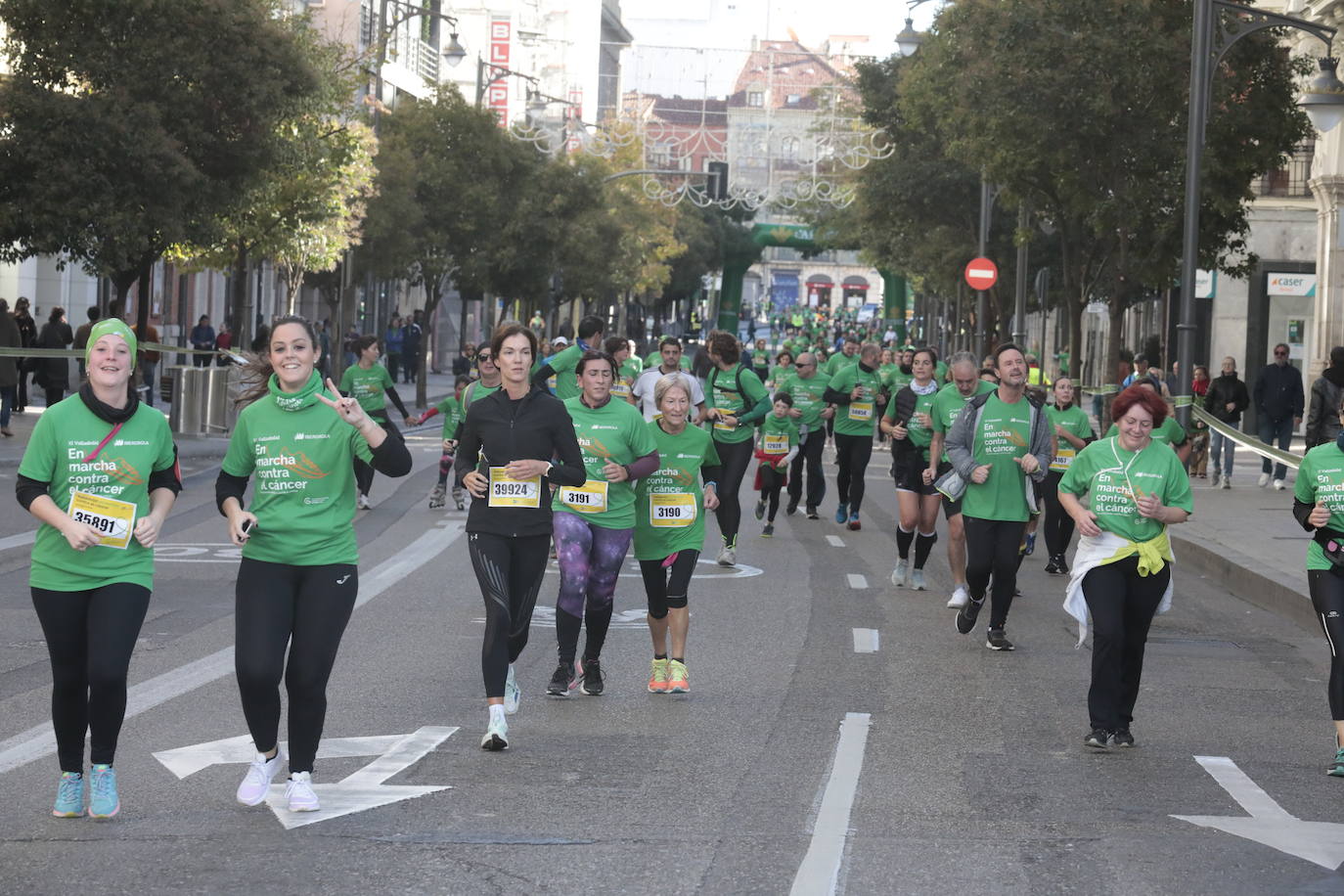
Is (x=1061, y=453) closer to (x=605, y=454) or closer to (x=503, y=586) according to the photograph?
(x=605, y=454)

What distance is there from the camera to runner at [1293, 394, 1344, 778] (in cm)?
869

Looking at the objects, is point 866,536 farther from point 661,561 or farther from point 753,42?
point 753,42

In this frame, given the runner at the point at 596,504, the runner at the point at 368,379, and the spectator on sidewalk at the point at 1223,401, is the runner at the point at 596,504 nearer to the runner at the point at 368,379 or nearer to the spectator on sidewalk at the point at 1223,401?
the runner at the point at 368,379

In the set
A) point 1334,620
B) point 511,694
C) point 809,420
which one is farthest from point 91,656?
point 809,420

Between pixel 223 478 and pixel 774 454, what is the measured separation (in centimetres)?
1219

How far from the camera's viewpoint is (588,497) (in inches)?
383

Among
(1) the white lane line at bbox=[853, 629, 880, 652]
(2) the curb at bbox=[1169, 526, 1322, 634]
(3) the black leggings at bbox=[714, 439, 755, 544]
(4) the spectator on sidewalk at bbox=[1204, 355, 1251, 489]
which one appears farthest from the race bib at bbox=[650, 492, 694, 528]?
(4) the spectator on sidewalk at bbox=[1204, 355, 1251, 489]

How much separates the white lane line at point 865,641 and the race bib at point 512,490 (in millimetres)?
3994

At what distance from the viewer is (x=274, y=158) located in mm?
27312

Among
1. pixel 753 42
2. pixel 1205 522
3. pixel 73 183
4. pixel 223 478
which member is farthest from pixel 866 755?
pixel 753 42

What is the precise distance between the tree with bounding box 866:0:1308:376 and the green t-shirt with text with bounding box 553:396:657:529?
1914 cm

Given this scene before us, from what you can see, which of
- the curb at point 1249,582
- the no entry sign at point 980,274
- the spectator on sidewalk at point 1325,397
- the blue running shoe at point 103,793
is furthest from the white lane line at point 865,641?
the no entry sign at point 980,274

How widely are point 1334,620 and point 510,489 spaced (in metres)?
3.45

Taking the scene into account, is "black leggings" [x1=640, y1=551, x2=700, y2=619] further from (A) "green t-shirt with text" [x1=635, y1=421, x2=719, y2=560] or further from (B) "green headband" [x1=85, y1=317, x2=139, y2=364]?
(B) "green headband" [x1=85, y1=317, x2=139, y2=364]
